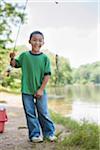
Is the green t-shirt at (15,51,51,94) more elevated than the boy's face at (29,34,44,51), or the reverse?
the boy's face at (29,34,44,51)

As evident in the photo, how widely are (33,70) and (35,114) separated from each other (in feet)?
1.66

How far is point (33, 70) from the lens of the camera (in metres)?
5.23

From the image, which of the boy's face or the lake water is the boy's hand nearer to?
the boy's face

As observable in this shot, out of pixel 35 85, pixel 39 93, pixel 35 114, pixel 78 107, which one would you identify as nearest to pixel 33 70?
pixel 35 85

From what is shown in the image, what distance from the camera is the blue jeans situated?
5207 mm

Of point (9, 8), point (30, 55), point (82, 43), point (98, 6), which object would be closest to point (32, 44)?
point (30, 55)

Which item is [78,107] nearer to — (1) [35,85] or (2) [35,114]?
(2) [35,114]

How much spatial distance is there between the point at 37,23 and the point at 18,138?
16.8 meters

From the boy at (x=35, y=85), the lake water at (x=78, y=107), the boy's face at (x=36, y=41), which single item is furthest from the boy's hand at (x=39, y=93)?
the lake water at (x=78, y=107)

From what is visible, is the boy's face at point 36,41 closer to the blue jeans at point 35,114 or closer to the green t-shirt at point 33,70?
the green t-shirt at point 33,70

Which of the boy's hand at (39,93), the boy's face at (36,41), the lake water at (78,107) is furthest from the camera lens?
the lake water at (78,107)

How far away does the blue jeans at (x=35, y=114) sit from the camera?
5207 millimetres

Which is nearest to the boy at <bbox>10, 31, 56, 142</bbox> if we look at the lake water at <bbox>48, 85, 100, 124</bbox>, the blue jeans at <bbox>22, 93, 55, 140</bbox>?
the blue jeans at <bbox>22, 93, 55, 140</bbox>

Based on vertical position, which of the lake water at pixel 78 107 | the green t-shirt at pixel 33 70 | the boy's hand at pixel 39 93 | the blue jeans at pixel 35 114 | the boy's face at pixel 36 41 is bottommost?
the lake water at pixel 78 107
